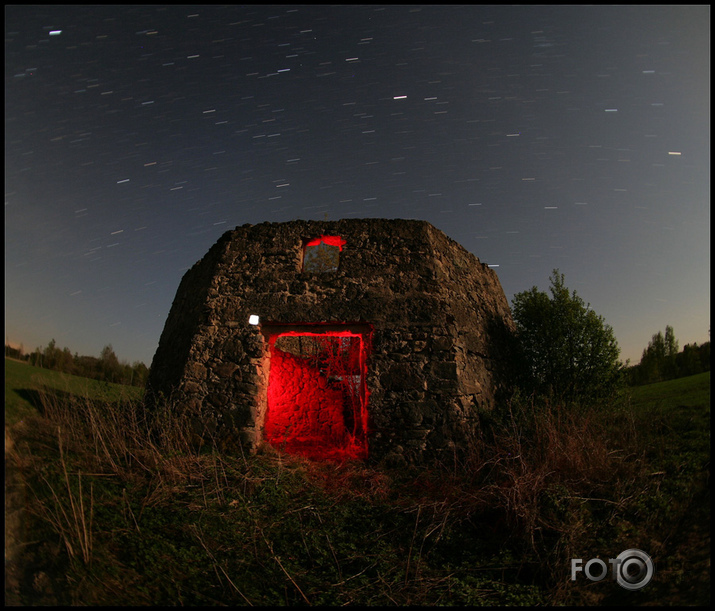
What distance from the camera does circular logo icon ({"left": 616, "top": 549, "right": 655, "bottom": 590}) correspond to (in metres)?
3.39

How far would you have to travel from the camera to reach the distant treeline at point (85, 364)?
6485mm

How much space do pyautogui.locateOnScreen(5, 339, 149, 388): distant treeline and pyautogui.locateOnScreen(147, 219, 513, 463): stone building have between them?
4.80 ft

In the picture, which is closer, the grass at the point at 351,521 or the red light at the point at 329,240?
the grass at the point at 351,521

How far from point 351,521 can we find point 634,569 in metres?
3.21

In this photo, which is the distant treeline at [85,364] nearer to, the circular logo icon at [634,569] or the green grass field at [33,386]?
the green grass field at [33,386]

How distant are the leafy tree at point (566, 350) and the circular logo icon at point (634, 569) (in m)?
4.85

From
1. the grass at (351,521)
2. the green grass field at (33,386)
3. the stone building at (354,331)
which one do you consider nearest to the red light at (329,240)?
the stone building at (354,331)

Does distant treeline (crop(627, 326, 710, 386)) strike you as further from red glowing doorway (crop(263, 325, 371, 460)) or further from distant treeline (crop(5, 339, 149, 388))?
distant treeline (crop(5, 339, 149, 388))

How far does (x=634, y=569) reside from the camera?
3.55 m

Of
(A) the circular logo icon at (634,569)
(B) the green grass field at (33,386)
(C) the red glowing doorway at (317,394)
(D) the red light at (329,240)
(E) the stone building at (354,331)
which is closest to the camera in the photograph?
(A) the circular logo icon at (634,569)

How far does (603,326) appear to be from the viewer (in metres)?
9.03

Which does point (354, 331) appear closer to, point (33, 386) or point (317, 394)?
point (317, 394)

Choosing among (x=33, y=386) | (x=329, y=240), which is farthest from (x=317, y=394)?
(x=33, y=386)

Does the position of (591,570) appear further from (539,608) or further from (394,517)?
(394,517)
